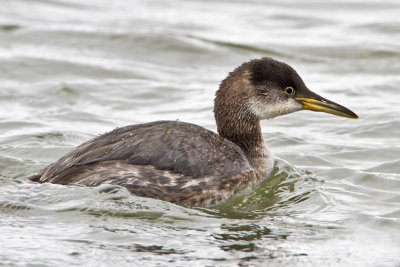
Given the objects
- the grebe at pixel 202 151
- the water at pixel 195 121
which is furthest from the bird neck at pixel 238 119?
the water at pixel 195 121

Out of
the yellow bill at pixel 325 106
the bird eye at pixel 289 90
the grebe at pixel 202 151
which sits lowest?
the grebe at pixel 202 151

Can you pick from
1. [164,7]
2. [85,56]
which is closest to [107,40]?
[85,56]

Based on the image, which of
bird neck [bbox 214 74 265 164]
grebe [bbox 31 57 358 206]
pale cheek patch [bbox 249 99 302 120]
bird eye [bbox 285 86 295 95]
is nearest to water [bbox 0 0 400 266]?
grebe [bbox 31 57 358 206]

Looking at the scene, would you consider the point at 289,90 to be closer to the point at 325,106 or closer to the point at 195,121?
the point at 325,106

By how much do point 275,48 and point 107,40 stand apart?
3230 millimetres

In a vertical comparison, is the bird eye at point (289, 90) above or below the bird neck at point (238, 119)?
above

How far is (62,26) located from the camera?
1493cm

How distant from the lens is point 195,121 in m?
10.8

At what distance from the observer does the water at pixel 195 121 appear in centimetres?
632

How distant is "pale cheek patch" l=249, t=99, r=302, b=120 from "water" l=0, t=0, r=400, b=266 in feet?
2.37

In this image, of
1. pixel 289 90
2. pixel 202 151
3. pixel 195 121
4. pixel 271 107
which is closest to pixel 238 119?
pixel 271 107

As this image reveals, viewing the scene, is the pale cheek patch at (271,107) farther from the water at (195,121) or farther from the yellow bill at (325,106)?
the water at (195,121)

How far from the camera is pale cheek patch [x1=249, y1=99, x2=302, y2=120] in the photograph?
8.22m

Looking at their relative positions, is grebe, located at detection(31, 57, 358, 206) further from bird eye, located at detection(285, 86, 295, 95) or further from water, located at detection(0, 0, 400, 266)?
water, located at detection(0, 0, 400, 266)
